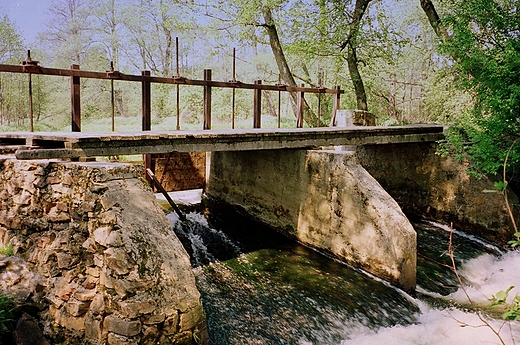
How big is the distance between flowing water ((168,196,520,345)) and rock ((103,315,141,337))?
1.27m

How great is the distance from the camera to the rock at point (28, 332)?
142 inches

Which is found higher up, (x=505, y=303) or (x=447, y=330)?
(x=505, y=303)

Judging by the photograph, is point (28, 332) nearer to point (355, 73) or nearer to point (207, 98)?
point (207, 98)

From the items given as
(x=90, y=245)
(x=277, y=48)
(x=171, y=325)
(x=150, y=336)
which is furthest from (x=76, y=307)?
(x=277, y=48)

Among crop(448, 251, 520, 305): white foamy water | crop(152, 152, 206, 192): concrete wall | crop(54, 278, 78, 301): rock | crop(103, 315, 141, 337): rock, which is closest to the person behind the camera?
crop(103, 315, 141, 337): rock

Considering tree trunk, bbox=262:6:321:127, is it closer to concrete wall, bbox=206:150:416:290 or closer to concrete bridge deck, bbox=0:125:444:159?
concrete bridge deck, bbox=0:125:444:159

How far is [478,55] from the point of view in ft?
23.5

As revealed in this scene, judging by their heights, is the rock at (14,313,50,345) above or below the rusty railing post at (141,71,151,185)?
below

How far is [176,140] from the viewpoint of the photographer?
5.71 meters

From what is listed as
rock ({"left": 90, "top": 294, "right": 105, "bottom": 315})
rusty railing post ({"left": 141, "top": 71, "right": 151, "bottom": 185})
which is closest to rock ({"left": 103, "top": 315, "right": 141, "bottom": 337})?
rock ({"left": 90, "top": 294, "right": 105, "bottom": 315})

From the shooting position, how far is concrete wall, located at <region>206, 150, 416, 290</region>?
620 centimetres

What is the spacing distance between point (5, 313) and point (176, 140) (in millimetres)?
2852

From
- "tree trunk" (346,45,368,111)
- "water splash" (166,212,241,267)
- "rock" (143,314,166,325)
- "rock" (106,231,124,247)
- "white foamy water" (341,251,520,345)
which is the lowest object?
"white foamy water" (341,251,520,345)

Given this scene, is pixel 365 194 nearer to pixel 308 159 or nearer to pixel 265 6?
pixel 308 159
